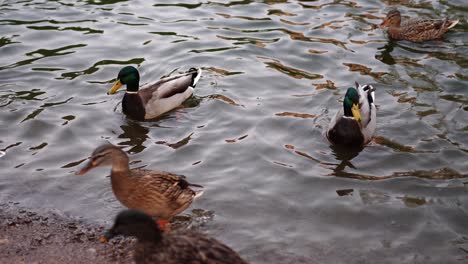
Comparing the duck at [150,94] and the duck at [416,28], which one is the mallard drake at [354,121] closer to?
the duck at [150,94]

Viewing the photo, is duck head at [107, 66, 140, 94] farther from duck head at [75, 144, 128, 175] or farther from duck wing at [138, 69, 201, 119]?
duck head at [75, 144, 128, 175]

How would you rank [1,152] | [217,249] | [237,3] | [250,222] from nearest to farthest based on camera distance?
[217,249] < [250,222] < [1,152] < [237,3]

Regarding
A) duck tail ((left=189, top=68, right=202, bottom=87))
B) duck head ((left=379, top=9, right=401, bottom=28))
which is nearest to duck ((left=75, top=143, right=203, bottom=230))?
duck tail ((left=189, top=68, right=202, bottom=87))

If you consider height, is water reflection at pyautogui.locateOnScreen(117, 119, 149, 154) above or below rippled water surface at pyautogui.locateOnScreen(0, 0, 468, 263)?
below

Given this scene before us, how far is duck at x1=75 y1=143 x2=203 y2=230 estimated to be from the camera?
20.4ft

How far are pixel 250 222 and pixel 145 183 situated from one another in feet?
3.83

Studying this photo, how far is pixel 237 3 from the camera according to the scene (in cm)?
1319

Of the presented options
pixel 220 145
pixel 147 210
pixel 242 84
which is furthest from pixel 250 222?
pixel 242 84

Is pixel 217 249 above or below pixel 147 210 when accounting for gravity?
above

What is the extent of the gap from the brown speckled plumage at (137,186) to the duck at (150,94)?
9.95 ft

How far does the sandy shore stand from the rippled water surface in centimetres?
25

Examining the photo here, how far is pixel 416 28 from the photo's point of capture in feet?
38.3

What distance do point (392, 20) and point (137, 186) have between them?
23.2 feet

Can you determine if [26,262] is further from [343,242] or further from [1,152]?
[343,242]
